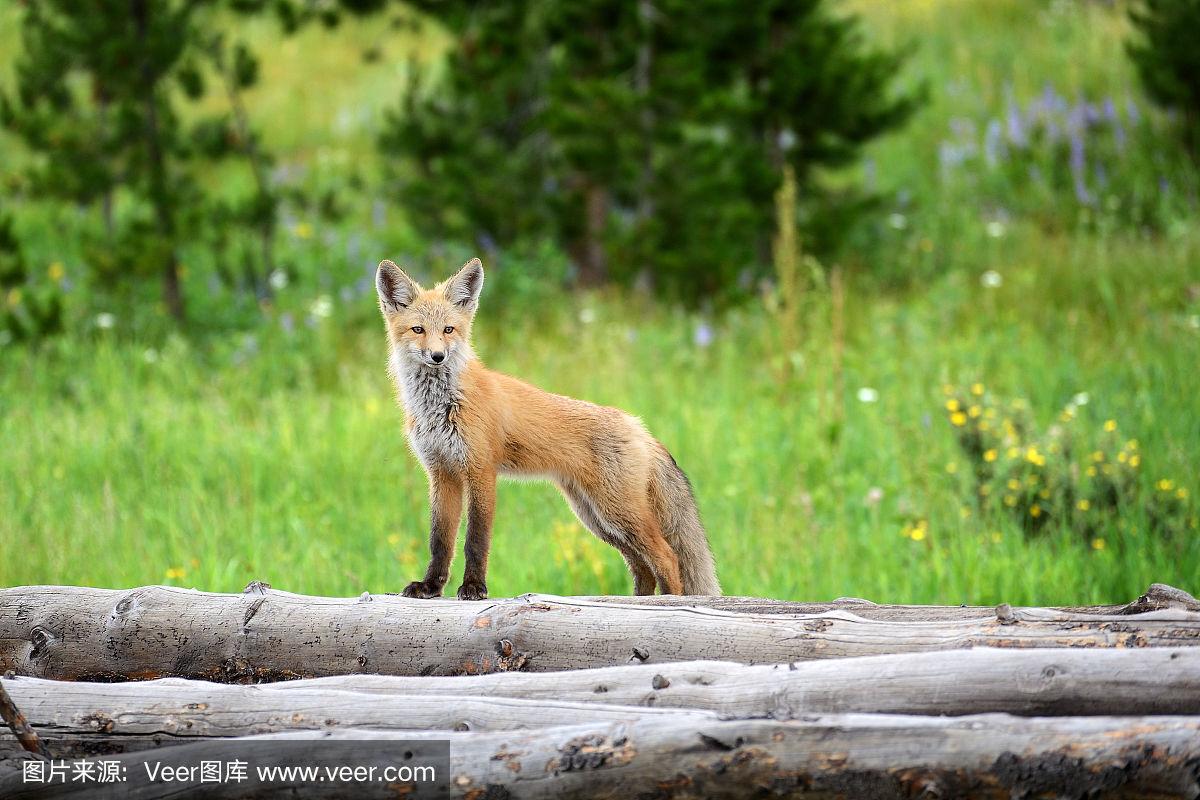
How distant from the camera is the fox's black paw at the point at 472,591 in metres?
4.41

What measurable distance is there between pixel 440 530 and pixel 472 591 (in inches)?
11.8

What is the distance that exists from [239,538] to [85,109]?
9125 millimetres

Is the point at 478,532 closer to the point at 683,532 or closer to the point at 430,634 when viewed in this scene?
the point at 430,634

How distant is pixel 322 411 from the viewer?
8.73 m

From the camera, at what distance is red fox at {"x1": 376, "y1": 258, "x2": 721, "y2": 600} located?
4.55 meters

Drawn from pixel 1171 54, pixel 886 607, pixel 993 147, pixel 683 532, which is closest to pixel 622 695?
pixel 886 607

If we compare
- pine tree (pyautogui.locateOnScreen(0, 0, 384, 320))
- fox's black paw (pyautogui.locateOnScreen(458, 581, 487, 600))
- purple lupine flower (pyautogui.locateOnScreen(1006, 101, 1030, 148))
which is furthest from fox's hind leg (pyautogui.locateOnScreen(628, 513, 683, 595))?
purple lupine flower (pyautogui.locateOnScreen(1006, 101, 1030, 148))

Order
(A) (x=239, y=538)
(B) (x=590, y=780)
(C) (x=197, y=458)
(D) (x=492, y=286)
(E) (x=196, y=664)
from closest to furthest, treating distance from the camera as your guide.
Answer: (B) (x=590, y=780) < (E) (x=196, y=664) < (A) (x=239, y=538) < (C) (x=197, y=458) < (D) (x=492, y=286)

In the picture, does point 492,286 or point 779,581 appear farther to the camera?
point 492,286

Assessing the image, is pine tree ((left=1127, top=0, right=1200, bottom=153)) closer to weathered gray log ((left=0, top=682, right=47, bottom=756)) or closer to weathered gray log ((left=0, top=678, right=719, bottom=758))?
weathered gray log ((left=0, top=678, right=719, bottom=758))

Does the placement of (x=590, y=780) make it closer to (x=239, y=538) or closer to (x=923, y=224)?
(x=239, y=538)

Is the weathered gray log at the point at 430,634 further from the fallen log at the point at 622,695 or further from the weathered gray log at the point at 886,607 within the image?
the fallen log at the point at 622,695

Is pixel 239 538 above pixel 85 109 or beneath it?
beneath

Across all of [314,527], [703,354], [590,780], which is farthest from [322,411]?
[590,780]
